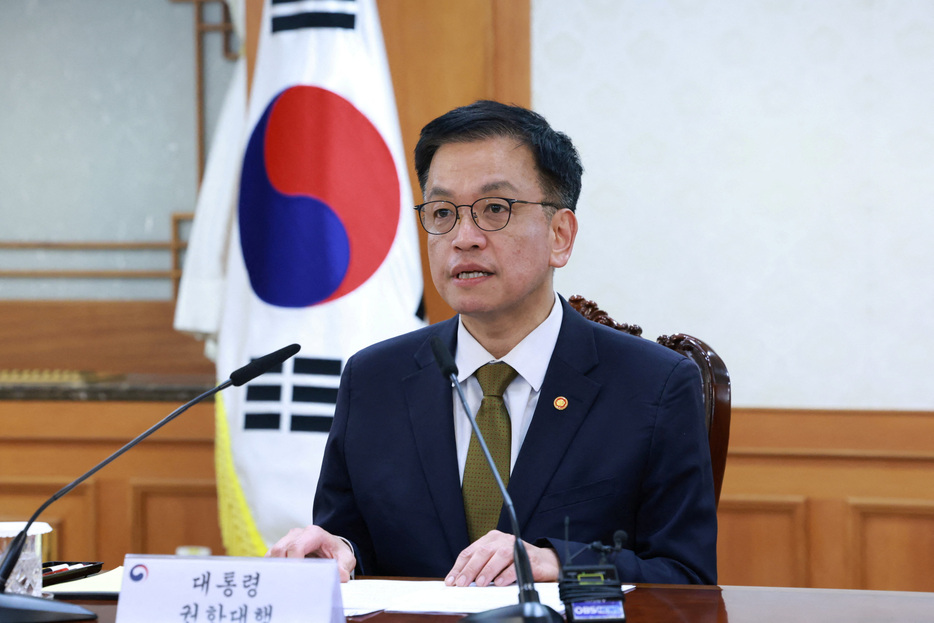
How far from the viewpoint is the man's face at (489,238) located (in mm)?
1435

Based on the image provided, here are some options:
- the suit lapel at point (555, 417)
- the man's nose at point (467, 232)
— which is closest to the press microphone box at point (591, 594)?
the suit lapel at point (555, 417)

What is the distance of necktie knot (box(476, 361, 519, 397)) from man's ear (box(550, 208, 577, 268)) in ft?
0.66

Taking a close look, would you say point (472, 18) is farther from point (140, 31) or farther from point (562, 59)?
point (140, 31)

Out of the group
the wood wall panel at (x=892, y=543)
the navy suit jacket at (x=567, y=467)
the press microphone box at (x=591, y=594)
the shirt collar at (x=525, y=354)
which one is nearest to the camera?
the press microphone box at (x=591, y=594)

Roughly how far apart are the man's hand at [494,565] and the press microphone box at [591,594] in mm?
167

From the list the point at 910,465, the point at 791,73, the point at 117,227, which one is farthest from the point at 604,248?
the point at 117,227

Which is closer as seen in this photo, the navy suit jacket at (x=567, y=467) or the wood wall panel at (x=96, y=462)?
the navy suit jacket at (x=567, y=467)

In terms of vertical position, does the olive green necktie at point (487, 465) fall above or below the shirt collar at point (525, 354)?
below

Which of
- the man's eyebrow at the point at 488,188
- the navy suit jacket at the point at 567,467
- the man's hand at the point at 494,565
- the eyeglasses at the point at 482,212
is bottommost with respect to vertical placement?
the man's hand at the point at 494,565

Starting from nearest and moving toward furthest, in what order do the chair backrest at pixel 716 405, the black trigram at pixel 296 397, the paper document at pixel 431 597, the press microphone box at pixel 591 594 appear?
the press microphone box at pixel 591 594
the paper document at pixel 431 597
the chair backrest at pixel 716 405
the black trigram at pixel 296 397

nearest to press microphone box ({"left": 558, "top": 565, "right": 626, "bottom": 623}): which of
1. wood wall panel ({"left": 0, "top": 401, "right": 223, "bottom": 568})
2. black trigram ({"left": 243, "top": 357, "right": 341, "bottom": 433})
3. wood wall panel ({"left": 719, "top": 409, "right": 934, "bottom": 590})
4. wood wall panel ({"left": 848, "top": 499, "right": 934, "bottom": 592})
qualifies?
black trigram ({"left": 243, "top": 357, "right": 341, "bottom": 433})

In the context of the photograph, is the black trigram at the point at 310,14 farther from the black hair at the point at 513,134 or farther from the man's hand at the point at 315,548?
the man's hand at the point at 315,548

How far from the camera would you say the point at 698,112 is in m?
2.68

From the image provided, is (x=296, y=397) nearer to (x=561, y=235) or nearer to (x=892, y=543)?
(x=561, y=235)
